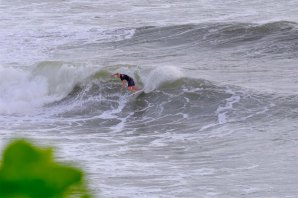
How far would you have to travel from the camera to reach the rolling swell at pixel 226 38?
22828 millimetres

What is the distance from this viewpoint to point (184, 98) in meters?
17.9

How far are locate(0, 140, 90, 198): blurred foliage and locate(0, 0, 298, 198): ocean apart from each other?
4.64 meters

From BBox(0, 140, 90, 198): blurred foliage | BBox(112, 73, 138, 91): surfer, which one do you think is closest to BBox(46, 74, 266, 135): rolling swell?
BBox(112, 73, 138, 91): surfer

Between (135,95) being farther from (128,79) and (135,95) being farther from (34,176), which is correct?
(34,176)

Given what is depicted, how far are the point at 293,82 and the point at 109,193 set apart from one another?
8.90 metres

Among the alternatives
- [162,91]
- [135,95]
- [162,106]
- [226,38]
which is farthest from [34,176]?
[226,38]

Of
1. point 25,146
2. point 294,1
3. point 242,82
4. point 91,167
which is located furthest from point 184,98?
point 25,146

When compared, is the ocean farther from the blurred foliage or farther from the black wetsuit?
the blurred foliage

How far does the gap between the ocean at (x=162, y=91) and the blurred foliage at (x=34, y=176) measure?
4.64 meters

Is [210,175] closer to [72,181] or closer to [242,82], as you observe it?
[242,82]

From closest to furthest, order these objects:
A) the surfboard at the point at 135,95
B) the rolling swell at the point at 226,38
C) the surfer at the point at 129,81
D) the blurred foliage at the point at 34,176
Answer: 1. the blurred foliage at the point at 34,176
2. the surfboard at the point at 135,95
3. the surfer at the point at 129,81
4. the rolling swell at the point at 226,38

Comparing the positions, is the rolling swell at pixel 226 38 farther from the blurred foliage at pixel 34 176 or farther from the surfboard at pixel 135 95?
the blurred foliage at pixel 34 176

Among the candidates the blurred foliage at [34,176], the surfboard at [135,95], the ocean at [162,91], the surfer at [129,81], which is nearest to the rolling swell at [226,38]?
the ocean at [162,91]

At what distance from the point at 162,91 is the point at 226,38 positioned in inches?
244
